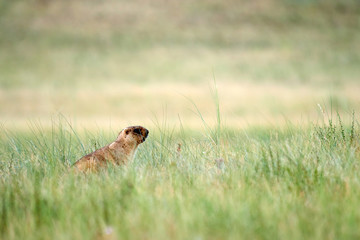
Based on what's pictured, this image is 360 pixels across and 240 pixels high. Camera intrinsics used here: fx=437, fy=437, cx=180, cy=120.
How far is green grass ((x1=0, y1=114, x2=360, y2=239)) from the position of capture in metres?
1.87

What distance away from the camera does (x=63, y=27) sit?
2469 cm

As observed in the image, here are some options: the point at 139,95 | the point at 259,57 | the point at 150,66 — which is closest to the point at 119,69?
the point at 150,66

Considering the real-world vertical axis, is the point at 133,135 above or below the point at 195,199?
above

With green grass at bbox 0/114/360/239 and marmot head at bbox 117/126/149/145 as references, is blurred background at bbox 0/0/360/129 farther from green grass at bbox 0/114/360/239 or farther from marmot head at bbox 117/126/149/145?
green grass at bbox 0/114/360/239

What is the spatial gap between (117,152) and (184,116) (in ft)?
41.5

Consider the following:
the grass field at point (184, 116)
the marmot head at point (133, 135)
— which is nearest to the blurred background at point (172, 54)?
the grass field at point (184, 116)

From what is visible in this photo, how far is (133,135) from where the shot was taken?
12.4 ft

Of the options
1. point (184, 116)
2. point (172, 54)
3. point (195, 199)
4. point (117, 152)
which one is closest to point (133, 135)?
point (117, 152)

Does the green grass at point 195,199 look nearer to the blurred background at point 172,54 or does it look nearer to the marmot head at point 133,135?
the marmot head at point 133,135

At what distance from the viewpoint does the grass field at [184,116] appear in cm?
202

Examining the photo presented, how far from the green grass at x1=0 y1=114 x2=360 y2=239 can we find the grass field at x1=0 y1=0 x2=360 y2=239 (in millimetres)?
10

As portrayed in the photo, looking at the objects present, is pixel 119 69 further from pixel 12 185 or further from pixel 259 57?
pixel 12 185

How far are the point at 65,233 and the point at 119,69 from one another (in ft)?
65.6

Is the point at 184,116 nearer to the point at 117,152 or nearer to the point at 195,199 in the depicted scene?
the point at 117,152
